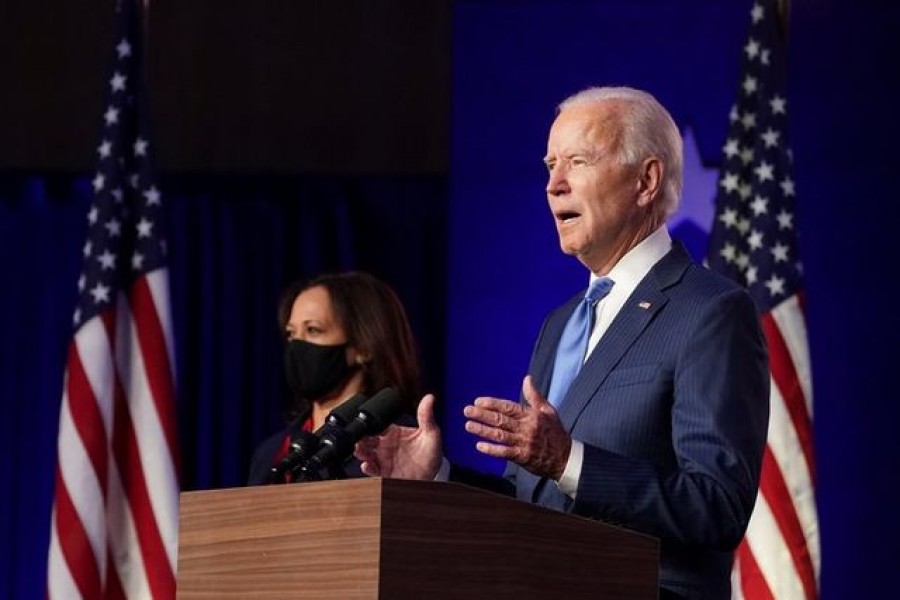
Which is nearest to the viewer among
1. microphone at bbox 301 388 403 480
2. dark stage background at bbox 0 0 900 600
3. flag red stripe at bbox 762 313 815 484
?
microphone at bbox 301 388 403 480

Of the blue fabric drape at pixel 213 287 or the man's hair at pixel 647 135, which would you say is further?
the blue fabric drape at pixel 213 287

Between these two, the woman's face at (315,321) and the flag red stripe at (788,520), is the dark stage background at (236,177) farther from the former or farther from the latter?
the flag red stripe at (788,520)

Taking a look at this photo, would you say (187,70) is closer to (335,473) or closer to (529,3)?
(529,3)

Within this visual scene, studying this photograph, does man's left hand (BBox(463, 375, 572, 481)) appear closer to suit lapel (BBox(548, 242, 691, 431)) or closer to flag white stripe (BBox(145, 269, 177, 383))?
suit lapel (BBox(548, 242, 691, 431))

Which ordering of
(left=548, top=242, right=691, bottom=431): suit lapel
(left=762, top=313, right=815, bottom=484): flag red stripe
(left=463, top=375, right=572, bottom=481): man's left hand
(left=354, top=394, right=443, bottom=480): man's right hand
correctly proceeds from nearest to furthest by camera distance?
(left=463, top=375, right=572, bottom=481): man's left hand → (left=354, top=394, right=443, bottom=480): man's right hand → (left=548, top=242, right=691, bottom=431): suit lapel → (left=762, top=313, right=815, bottom=484): flag red stripe

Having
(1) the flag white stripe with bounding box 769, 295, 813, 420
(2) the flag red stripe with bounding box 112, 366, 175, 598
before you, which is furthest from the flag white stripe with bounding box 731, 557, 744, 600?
(2) the flag red stripe with bounding box 112, 366, 175, 598

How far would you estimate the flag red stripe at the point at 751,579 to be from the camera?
13.6 feet

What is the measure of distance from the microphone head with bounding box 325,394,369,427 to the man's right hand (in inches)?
3.1

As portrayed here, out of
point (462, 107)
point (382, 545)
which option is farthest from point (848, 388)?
point (382, 545)

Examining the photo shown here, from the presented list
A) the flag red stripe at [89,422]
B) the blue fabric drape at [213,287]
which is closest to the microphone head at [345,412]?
the flag red stripe at [89,422]

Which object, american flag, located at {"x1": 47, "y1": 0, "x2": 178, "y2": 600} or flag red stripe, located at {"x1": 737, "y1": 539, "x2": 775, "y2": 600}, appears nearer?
flag red stripe, located at {"x1": 737, "y1": 539, "x2": 775, "y2": 600}

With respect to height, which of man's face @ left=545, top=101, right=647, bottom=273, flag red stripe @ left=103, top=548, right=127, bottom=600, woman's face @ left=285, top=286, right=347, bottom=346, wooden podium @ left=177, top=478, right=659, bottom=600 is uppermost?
man's face @ left=545, top=101, right=647, bottom=273

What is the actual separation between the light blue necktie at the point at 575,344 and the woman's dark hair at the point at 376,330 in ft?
5.10

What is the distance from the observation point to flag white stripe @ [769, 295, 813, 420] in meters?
4.30
